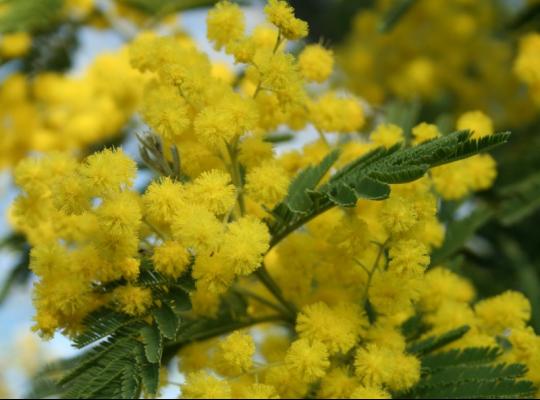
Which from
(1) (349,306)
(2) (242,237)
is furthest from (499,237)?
(2) (242,237)

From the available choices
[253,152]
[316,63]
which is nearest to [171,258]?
[253,152]

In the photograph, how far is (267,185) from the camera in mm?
1785

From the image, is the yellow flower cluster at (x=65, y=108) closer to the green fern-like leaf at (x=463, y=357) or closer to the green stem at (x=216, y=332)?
the green stem at (x=216, y=332)

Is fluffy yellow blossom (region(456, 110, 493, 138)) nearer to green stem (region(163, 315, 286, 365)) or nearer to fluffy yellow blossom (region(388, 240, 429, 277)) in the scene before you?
fluffy yellow blossom (region(388, 240, 429, 277))

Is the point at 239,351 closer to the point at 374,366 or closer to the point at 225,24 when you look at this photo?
the point at 374,366

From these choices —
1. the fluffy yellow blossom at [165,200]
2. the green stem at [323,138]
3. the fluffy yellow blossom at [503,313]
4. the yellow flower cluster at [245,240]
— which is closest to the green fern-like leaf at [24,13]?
the yellow flower cluster at [245,240]

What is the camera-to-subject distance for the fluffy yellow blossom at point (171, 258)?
1716 mm

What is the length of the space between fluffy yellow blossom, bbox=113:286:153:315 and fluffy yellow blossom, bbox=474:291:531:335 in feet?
2.75

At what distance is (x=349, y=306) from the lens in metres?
1.89

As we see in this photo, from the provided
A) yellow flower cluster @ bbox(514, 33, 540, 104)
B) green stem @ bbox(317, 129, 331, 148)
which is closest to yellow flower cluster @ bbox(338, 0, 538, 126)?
yellow flower cluster @ bbox(514, 33, 540, 104)

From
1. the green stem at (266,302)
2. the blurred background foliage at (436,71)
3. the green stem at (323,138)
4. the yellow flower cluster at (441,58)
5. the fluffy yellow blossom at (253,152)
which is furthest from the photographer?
the yellow flower cluster at (441,58)

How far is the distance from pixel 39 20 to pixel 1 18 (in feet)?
0.69

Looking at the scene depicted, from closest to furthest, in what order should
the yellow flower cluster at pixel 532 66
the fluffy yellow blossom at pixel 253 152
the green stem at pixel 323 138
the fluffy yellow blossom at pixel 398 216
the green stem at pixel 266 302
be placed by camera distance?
the fluffy yellow blossom at pixel 398 216
the fluffy yellow blossom at pixel 253 152
the green stem at pixel 266 302
the green stem at pixel 323 138
the yellow flower cluster at pixel 532 66

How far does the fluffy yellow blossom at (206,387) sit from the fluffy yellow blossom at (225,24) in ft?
2.40
